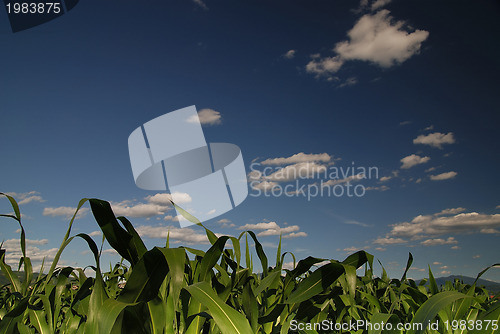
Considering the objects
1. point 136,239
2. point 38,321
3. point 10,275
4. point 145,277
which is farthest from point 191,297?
point 10,275

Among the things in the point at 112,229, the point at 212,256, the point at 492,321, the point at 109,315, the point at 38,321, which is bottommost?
the point at 38,321

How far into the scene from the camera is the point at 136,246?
115cm

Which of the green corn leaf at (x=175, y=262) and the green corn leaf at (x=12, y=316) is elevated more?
the green corn leaf at (x=175, y=262)

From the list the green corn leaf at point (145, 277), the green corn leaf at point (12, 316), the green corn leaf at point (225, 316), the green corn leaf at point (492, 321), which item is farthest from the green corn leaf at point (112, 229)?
the green corn leaf at point (492, 321)

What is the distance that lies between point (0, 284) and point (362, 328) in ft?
10.2

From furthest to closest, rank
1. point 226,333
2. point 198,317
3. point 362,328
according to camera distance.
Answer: point 362,328 → point 198,317 → point 226,333

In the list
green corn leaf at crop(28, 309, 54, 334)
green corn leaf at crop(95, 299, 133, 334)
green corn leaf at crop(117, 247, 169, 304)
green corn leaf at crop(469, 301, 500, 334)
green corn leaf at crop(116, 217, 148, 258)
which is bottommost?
green corn leaf at crop(28, 309, 54, 334)

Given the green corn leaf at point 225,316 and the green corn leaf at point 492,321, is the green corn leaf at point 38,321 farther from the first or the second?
the green corn leaf at point 492,321

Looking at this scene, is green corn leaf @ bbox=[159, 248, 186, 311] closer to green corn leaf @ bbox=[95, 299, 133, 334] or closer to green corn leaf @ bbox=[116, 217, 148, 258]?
green corn leaf @ bbox=[95, 299, 133, 334]

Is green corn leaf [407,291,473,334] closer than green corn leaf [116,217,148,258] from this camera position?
Yes

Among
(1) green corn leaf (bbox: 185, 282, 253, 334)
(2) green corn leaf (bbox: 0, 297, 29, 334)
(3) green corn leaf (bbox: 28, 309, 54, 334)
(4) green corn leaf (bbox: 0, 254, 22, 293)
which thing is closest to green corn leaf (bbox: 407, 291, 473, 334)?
(1) green corn leaf (bbox: 185, 282, 253, 334)

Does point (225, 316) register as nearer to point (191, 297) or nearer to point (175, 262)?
point (175, 262)

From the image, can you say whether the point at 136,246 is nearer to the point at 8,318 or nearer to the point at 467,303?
the point at 8,318

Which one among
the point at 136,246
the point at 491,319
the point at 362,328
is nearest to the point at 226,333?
the point at 136,246
